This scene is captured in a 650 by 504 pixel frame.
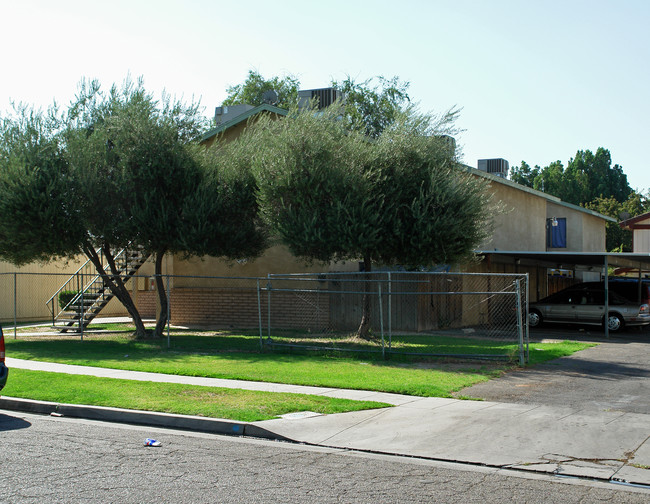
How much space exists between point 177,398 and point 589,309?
18.0m

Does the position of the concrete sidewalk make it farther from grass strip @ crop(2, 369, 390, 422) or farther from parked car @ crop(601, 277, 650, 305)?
parked car @ crop(601, 277, 650, 305)

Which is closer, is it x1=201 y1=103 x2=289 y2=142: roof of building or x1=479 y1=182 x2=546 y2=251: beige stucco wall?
x1=201 y1=103 x2=289 y2=142: roof of building

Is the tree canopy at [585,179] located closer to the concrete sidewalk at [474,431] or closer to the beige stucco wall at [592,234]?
the beige stucco wall at [592,234]

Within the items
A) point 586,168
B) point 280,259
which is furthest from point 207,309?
point 586,168

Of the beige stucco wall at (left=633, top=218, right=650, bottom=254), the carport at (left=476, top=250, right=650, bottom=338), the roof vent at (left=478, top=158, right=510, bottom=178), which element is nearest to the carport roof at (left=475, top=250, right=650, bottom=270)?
the carport at (left=476, top=250, right=650, bottom=338)

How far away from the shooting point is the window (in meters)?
34.3

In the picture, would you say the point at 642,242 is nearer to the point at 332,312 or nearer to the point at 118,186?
the point at 332,312

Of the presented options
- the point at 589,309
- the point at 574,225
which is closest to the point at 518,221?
the point at 589,309

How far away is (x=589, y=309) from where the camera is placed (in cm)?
2411

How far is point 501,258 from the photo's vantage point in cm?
2562

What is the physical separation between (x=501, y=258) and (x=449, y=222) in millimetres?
10170

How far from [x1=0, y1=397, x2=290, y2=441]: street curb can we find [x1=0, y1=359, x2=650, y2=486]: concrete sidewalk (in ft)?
0.04

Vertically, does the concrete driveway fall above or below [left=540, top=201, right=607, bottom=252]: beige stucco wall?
below

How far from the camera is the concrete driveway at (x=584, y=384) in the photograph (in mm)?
10336
